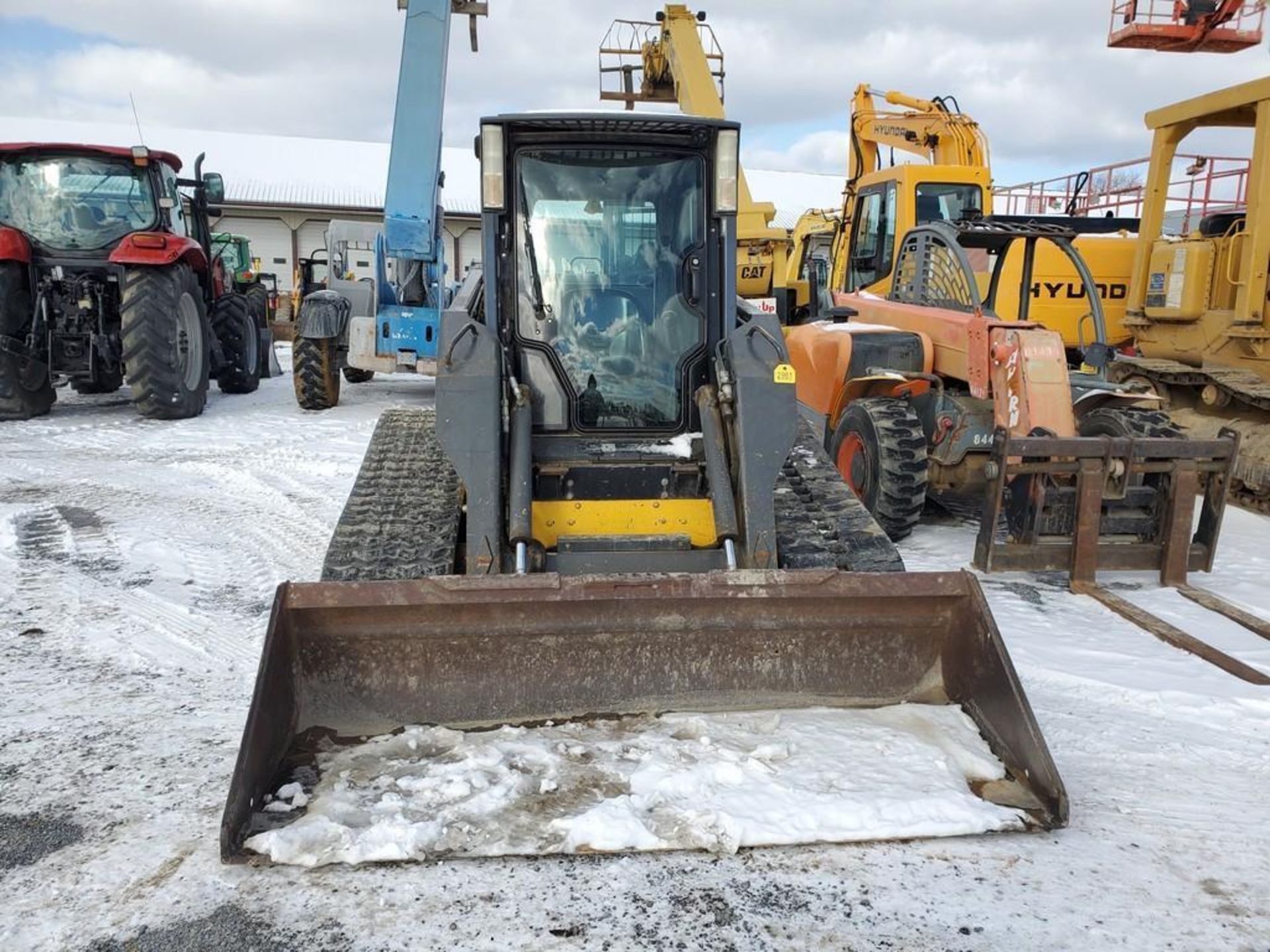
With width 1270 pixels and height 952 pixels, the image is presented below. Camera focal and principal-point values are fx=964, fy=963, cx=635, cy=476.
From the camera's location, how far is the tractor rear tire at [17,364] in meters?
9.12

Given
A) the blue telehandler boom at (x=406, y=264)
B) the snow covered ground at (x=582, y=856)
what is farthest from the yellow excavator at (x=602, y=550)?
the blue telehandler boom at (x=406, y=264)

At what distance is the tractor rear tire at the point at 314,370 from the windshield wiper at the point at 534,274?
6.72 m

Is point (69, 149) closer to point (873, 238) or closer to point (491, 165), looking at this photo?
point (491, 165)

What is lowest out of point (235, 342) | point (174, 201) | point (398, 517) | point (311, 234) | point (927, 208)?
point (398, 517)

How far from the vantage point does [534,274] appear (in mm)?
4457

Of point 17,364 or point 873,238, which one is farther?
point 873,238

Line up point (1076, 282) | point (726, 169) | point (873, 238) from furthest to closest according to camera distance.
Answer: point (873, 238) → point (1076, 282) → point (726, 169)

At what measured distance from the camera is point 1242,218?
803cm

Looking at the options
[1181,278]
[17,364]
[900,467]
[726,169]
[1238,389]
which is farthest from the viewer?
[17,364]

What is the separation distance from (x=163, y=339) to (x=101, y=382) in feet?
5.54

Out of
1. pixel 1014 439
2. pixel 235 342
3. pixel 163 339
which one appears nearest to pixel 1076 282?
pixel 1014 439

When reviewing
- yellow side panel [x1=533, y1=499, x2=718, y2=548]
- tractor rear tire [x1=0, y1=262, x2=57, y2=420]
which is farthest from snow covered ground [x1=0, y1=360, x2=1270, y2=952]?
tractor rear tire [x1=0, y1=262, x2=57, y2=420]

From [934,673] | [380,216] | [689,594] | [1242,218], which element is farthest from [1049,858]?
[380,216]

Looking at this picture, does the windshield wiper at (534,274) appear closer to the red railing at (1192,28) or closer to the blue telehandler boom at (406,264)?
the blue telehandler boom at (406,264)
